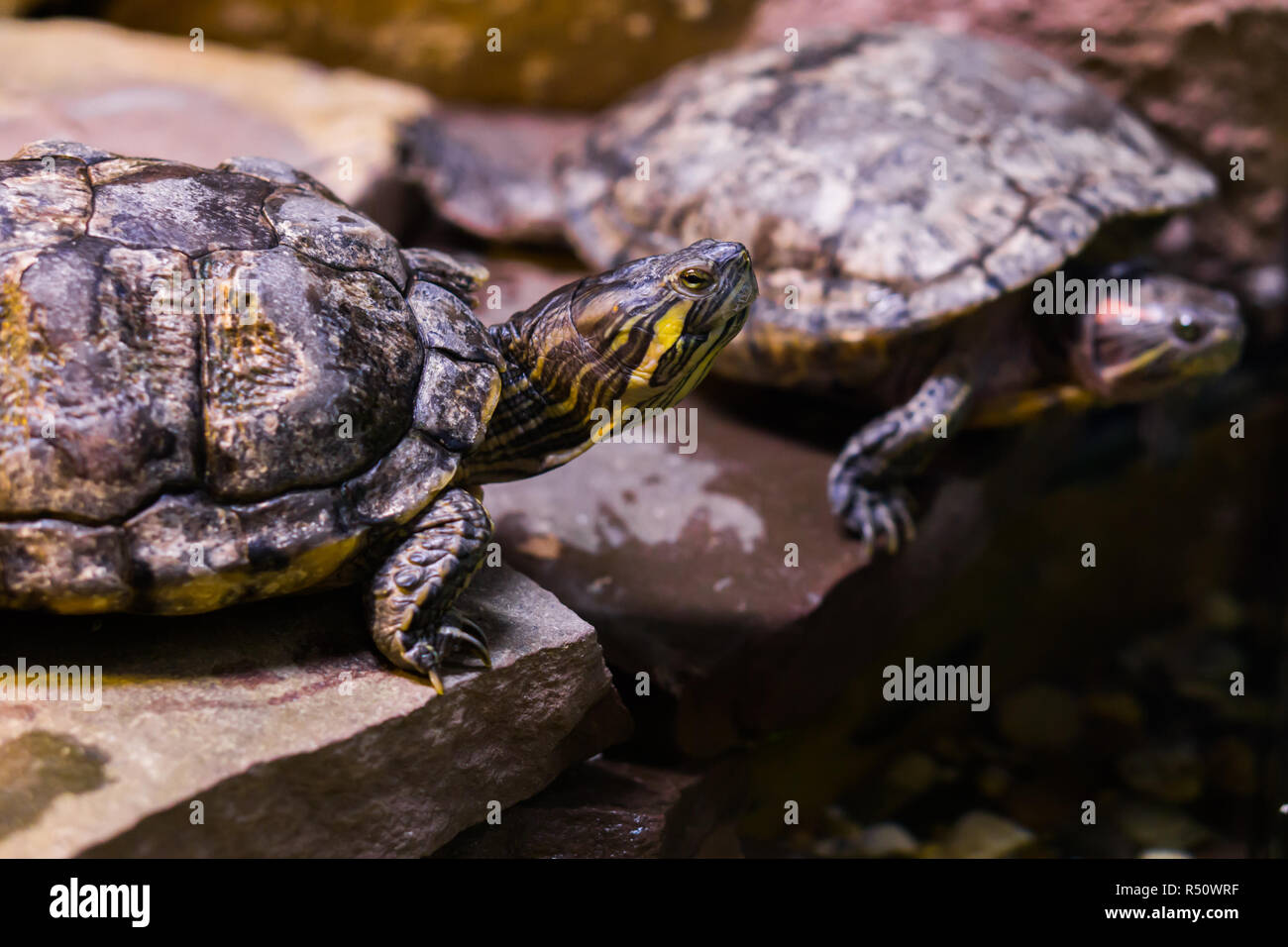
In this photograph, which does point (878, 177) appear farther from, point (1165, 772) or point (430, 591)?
point (1165, 772)

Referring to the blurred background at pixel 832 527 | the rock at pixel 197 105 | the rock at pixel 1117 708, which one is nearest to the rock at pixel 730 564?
the blurred background at pixel 832 527

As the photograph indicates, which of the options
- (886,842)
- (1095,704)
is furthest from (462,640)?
(1095,704)

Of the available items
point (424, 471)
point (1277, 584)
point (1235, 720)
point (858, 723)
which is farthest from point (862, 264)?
point (1277, 584)

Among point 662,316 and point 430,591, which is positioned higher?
point 662,316

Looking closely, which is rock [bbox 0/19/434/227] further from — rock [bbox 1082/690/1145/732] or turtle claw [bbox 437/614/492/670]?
rock [bbox 1082/690/1145/732]

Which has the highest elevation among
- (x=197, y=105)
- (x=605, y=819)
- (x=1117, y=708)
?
(x=197, y=105)

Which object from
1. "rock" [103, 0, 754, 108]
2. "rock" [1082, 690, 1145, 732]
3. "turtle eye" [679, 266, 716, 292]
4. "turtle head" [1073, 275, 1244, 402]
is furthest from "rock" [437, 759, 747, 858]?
"rock" [103, 0, 754, 108]
